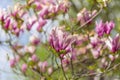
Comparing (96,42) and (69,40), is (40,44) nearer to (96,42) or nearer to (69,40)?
(96,42)

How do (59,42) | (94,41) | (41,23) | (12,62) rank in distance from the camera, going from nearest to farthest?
(59,42) → (94,41) → (41,23) → (12,62)

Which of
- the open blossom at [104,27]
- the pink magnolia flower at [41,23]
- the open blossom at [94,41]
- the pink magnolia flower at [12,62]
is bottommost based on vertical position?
the open blossom at [104,27]

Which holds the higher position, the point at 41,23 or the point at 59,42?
the point at 41,23

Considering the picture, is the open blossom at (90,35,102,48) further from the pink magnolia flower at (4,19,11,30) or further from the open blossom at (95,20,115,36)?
the pink magnolia flower at (4,19,11,30)

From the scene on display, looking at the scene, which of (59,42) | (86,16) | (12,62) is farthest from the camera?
(12,62)

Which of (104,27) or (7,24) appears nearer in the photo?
(104,27)

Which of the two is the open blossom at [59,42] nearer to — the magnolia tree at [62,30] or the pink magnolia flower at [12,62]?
the magnolia tree at [62,30]

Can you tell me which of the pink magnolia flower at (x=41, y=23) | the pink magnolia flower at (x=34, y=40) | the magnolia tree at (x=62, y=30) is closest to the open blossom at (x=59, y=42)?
the magnolia tree at (x=62, y=30)

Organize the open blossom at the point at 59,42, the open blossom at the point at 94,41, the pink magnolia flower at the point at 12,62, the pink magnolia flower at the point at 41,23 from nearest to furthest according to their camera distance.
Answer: the open blossom at the point at 59,42 → the open blossom at the point at 94,41 → the pink magnolia flower at the point at 41,23 → the pink magnolia flower at the point at 12,62

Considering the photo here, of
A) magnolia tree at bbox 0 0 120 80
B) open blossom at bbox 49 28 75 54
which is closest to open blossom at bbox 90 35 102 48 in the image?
magnolia tree at bbox 0 0 120 80

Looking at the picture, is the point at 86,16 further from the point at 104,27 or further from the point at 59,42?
the point at 59,42

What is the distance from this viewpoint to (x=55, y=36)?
2.51m

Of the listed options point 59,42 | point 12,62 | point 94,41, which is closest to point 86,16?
point 94,41

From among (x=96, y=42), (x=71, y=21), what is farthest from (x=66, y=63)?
(x=71, y=21)
